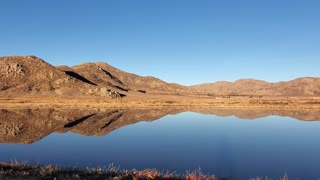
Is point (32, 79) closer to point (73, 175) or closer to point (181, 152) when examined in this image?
point (181, 152)

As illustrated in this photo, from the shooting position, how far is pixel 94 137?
4038cm

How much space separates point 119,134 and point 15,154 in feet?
55.3

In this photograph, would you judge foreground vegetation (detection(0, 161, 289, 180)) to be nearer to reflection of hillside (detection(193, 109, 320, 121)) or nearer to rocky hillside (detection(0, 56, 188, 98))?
reflection of hillside (detection(193, 109, 320, 121))

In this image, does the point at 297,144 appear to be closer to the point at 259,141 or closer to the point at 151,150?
the point at 259,141

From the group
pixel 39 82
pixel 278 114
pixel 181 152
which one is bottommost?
pixel 181 152

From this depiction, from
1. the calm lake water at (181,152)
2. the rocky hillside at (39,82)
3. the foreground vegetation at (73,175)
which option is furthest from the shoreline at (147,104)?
the foreground vegetation at (73,175)

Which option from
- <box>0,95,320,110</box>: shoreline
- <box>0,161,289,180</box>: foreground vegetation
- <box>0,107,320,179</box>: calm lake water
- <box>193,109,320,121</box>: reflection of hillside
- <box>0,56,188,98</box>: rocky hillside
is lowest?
<box>0,107,320,179</box>: calm lake water

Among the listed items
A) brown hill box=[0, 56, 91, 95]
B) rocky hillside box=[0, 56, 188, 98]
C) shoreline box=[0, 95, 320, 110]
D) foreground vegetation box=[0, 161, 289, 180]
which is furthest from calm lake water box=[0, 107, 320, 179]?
brown hill box=[0, 56, 91, 95]

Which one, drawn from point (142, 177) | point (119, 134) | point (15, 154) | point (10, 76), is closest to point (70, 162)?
point (15, 154)

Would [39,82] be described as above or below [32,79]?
below

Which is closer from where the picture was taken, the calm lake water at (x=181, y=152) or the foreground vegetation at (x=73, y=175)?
the foreground vegetation at (x=73, y=175)

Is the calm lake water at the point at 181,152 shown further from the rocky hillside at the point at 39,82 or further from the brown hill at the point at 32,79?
the brown hill at the point at 32,79

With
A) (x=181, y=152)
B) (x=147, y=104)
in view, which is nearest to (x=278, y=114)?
(x=147, y=104)

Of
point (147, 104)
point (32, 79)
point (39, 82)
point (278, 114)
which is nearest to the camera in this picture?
point (278, 114)
